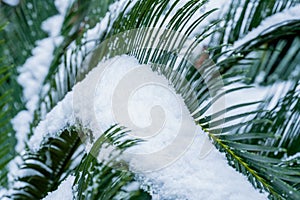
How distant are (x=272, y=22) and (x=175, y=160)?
1.98 ft

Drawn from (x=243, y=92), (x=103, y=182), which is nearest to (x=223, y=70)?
(x=243, y=92)

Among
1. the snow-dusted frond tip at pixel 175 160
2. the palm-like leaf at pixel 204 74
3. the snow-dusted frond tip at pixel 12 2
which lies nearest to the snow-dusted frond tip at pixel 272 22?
the palm-like leaf at pixel 204 74

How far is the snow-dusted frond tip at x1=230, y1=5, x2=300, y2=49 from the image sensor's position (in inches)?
42.9

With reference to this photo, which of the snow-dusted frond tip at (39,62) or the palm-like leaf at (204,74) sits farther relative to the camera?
the snow-dusted frond tip at (39,62)

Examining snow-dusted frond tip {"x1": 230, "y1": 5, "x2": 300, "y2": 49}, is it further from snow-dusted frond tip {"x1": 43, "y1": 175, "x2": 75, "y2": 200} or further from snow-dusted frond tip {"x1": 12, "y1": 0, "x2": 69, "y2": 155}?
snow-dusted frond tip {"x1": 43, "y1": 175, "x2": 75, "y2": 200}

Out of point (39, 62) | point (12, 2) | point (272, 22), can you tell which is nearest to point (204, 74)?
point (272, 22)

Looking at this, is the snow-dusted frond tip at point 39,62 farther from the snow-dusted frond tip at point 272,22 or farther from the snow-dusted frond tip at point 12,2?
the snow-dusted frond tip at point 272,22

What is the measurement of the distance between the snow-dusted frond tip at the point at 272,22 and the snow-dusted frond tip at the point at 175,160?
43 centimetres

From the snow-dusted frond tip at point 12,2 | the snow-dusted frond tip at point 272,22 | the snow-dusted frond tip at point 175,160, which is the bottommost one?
the snow-dusted frond tip at point 175,160

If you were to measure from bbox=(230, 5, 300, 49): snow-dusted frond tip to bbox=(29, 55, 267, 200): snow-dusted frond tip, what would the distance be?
432mm

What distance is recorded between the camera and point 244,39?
Result: 1123mm

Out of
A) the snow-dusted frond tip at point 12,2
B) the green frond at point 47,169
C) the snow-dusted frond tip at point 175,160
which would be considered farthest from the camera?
the snow-dusted frond tip at point 12,2

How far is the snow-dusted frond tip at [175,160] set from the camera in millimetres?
597

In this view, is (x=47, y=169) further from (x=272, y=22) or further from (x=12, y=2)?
(x=272, y=22)
